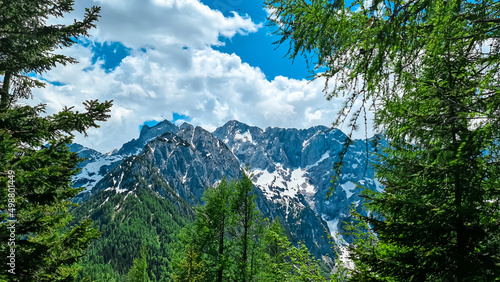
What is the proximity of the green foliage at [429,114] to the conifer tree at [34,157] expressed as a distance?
656 cm


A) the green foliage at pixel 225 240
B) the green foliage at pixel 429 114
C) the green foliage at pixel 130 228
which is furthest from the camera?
the green foliage at pixel 130 228

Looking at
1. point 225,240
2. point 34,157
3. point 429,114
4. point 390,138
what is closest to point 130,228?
point 225,240

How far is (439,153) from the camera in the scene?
4250 mm

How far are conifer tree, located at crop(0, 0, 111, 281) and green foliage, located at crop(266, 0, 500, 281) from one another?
6565 millimetres

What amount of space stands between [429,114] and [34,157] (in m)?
8.35

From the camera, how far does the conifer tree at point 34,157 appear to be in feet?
20.1

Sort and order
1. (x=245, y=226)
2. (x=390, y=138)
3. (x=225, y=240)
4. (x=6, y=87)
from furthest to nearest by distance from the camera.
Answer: (x=225, y=240) < (x=245, y=226) < (x=6, y=87) < (x=390, y=138)

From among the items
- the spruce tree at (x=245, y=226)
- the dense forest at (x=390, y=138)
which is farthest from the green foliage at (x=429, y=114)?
the spruce tree at (x=245, y=226)

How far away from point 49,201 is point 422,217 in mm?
8857

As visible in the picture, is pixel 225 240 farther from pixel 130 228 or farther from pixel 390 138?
pixel 130 228

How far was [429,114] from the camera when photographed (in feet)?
13.8

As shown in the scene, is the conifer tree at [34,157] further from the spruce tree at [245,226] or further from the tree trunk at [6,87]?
the spruce tree at [245,226]

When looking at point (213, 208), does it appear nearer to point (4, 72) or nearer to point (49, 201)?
point (49, 201)

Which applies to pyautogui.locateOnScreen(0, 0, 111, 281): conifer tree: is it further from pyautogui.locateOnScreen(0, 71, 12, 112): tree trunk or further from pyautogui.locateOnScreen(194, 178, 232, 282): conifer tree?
pyautogui.locateOnScreen(194, 178, 232, 282): conifer tree
